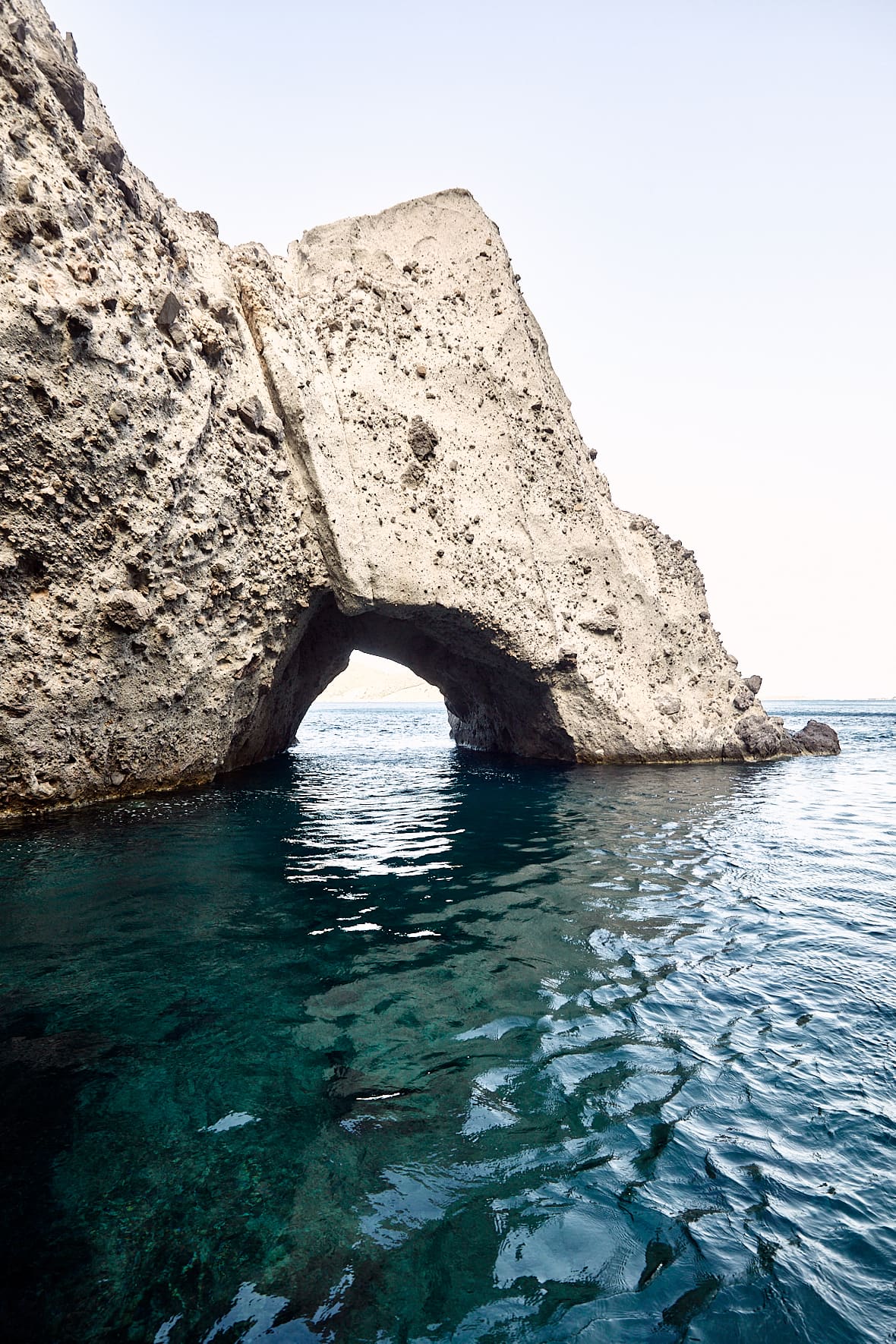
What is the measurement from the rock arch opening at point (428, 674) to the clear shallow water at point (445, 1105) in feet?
34.5

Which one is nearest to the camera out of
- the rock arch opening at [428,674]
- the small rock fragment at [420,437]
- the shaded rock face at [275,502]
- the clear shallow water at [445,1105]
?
the clear shallow water at [445,1105]

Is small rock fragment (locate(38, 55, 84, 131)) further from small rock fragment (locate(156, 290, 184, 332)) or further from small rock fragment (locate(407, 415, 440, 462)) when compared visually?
small rock fragment (locate(407, 415, 440, 462))

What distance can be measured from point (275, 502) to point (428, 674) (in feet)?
38.8

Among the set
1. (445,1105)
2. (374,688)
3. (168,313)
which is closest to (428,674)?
(168,313)

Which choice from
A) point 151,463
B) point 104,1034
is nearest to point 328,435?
point 151,463

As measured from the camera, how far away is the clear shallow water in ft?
8.68

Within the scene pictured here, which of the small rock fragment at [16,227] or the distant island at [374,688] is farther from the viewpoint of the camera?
the distant island at [374,688]

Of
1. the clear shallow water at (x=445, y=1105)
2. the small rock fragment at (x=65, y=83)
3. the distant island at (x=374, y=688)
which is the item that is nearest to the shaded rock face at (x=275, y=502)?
the small rock fragment at (x=65, y=83)

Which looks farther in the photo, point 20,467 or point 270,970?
point 20,467

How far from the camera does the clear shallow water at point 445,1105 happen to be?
2645mm

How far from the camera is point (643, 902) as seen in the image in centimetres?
753

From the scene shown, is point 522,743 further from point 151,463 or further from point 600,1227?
point 600,1227

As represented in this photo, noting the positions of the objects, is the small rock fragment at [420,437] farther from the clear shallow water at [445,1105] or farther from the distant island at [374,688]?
the distant island at [374,688]

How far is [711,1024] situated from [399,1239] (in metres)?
2.76
